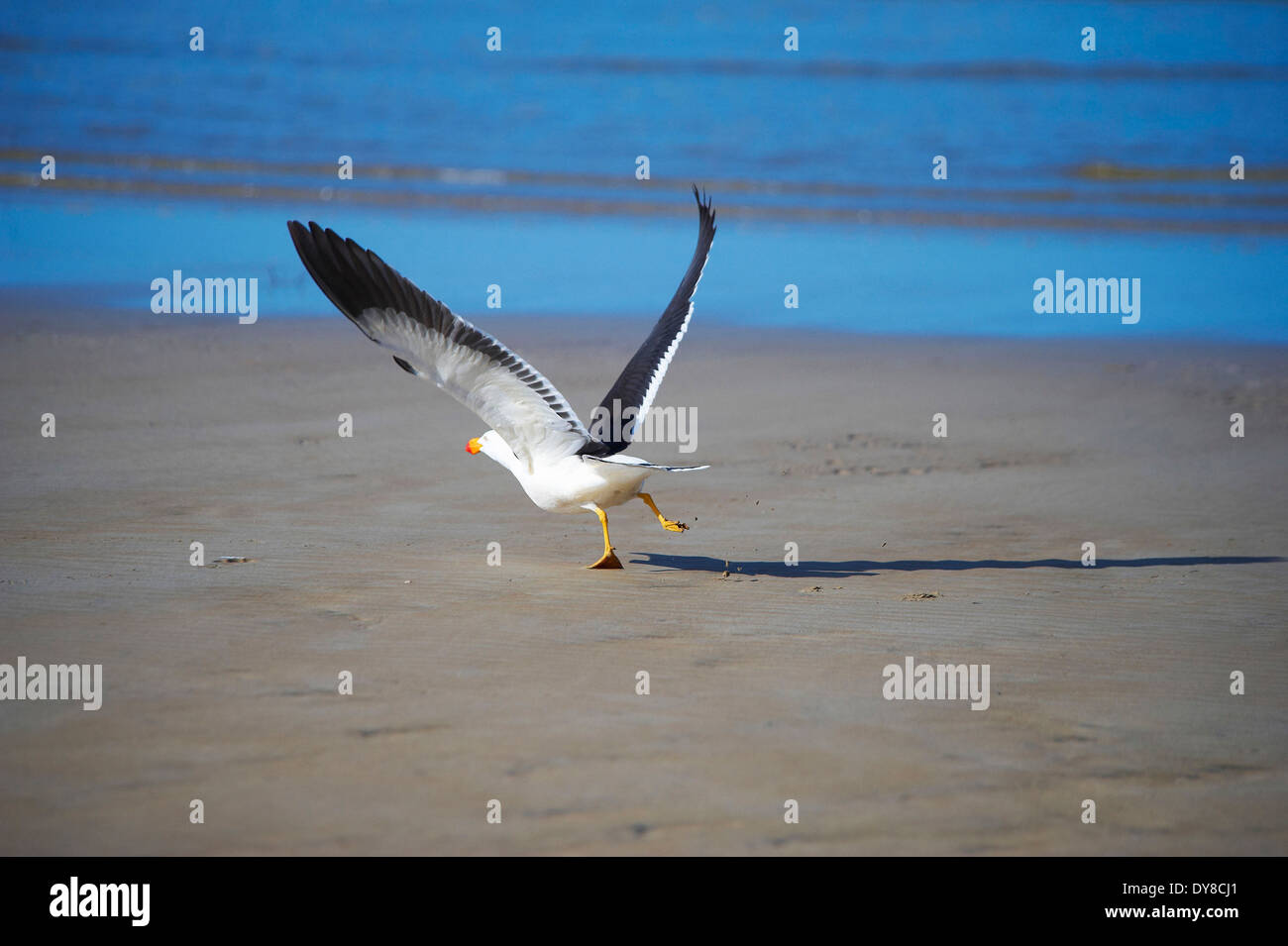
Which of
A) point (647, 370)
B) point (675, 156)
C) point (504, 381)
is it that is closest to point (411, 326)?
point (504, 381)

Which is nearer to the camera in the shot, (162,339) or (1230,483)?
(1230,483)

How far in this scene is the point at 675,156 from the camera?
2509 centimetres

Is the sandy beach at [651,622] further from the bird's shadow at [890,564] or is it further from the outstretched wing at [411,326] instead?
the outstretched wing at [411,326]

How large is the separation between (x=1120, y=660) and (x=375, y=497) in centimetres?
467

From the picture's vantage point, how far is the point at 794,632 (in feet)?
20.3

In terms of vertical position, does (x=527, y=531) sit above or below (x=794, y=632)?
above

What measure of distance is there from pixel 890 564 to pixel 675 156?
1866 cm

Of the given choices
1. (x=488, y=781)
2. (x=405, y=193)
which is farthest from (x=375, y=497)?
(x=405, y=193)

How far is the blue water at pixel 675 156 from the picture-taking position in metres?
16.3

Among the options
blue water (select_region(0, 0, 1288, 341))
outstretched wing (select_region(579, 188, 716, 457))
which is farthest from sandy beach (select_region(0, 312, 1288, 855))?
blue water (select_region(0, 0, 1288, 341))

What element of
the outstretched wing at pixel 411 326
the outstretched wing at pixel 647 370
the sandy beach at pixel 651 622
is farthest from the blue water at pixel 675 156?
the outstretched wing at pixel 411 326

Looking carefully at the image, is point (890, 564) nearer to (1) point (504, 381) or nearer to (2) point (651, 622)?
(2) point (651, 622)

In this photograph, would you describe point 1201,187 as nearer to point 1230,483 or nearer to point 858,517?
point 1230,483

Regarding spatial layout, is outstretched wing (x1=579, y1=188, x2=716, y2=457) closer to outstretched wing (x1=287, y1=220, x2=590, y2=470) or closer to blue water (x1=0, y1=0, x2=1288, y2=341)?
outstretched wing (x1=287, y1=220, x2=590, y2=470)
